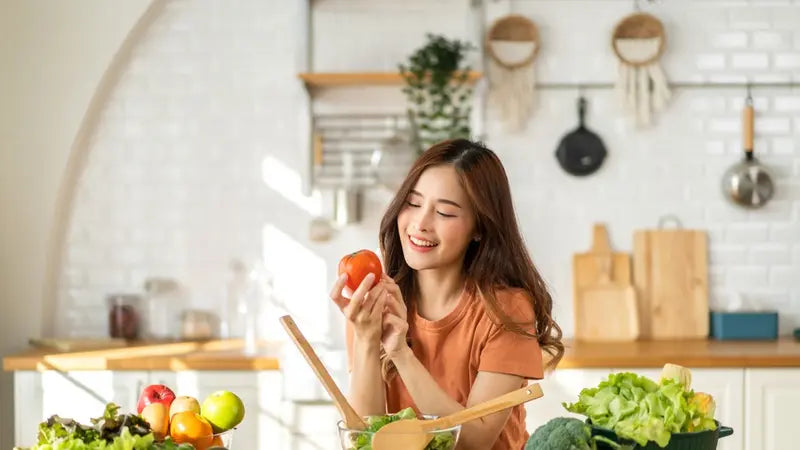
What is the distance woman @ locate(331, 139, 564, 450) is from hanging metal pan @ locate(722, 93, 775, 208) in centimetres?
236

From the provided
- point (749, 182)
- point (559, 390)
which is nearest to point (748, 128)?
point (749, 182)

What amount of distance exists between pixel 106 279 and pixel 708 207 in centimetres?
262

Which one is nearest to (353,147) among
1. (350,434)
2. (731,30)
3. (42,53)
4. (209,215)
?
(209,215)

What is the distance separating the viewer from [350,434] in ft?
5.53

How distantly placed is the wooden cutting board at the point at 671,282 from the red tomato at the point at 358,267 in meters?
2.53

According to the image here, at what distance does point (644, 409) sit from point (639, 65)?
292cm

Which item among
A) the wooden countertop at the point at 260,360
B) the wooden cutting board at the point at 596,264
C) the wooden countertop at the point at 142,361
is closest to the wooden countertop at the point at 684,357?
the wooden countertop at the point at 260,360

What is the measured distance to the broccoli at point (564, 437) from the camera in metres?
1.59

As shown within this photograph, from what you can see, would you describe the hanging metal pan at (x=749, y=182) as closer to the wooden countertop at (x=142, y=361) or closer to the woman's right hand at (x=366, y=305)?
the wooden countertop at (x=142, y=361)

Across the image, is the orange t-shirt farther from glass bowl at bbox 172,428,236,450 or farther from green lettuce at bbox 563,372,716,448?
glass bowl at bbox 172,428,236,450

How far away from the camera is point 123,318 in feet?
14.0

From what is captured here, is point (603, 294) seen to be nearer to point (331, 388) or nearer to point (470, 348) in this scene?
point (470, 348)

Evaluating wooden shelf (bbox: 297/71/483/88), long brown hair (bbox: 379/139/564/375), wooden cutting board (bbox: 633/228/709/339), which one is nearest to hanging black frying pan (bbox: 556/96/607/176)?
wooden cutting board (bbox: 633/228/709/339)

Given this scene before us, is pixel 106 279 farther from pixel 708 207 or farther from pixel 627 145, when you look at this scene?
pixel 708 207
